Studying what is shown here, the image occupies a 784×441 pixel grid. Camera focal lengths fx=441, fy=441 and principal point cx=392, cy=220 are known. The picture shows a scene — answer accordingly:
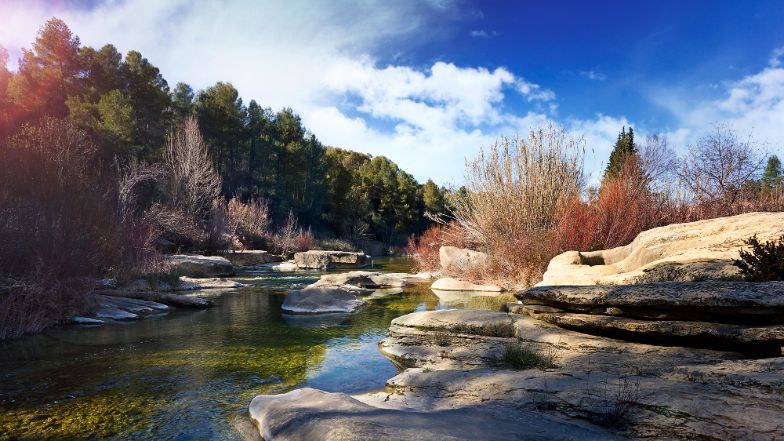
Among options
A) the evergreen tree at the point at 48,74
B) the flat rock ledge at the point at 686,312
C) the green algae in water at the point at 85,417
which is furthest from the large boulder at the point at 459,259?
the evergreen tree at the point at 48,74

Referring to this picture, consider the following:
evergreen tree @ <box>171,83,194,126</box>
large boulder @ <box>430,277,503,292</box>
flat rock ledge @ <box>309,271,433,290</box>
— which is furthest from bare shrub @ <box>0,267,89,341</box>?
evergreen tree @ <box>171,83,194,126</box>

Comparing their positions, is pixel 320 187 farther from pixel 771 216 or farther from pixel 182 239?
pixel 771 216

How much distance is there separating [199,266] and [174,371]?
14.2 meters

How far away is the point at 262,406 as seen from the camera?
14.5 feet

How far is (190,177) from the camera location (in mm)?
29938

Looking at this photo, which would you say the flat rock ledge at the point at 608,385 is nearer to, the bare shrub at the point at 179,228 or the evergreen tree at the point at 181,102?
the bare shrub at the point at 179,228

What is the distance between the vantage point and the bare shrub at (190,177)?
29.1 m

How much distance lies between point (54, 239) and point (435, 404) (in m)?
8.17

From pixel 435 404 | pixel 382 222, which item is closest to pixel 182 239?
pixel 435 404

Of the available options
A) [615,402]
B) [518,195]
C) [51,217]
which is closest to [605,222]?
[518,195]

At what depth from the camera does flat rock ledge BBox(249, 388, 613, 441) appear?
3.10 m

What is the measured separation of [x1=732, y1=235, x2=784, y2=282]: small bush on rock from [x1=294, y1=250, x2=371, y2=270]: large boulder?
926 inches

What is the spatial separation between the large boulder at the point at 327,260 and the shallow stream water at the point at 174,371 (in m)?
16.9

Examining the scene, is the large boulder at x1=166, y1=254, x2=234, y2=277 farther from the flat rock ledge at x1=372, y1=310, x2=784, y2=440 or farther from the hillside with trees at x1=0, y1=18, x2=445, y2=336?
the flat rock ledge at x1=372, y1=310, x2=784, y2=440
